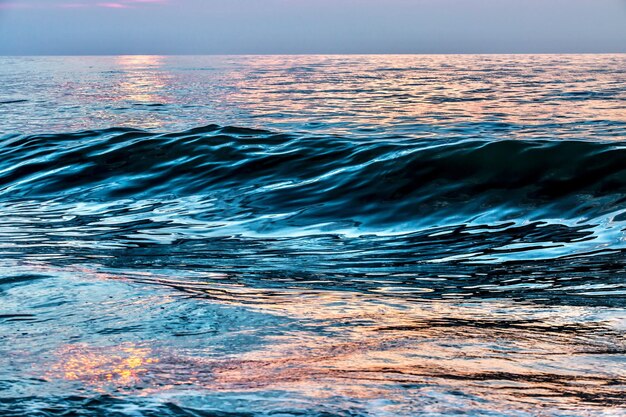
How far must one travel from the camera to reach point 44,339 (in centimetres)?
296

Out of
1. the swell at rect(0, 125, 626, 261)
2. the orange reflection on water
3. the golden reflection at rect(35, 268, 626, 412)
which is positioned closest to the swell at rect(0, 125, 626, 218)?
the swell at rect(0, 125, 626, 261)

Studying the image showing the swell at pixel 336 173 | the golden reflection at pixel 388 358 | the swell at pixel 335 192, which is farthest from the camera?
the swell at pixel 336 173

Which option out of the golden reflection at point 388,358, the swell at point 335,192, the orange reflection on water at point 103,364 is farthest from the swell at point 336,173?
the orange reflection on water at point 103,364

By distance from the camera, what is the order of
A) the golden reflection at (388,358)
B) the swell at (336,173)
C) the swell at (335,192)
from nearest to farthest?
the golden reflection at (388,358) < the swell at (335,192) < the swell at (336,173)

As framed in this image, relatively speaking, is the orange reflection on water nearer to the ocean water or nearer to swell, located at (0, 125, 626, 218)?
the ocean water

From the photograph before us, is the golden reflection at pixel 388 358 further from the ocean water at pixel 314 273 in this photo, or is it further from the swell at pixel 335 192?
the swell at pixel 335 192

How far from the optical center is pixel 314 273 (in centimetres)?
514

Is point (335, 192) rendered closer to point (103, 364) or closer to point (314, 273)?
point (314, 273)

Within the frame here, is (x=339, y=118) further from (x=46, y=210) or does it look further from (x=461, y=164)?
(x=46, y=210)

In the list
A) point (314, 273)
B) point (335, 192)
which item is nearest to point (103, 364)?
point (314, 273)

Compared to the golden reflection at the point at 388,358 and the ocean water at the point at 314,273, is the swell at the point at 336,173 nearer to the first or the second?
the ocean water at the point at 314,273

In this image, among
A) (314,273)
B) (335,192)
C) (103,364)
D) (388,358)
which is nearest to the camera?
(103,364)

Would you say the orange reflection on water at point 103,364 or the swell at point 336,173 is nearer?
the orange reflection on water at point 103,364

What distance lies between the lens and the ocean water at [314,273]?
7.84 feet
